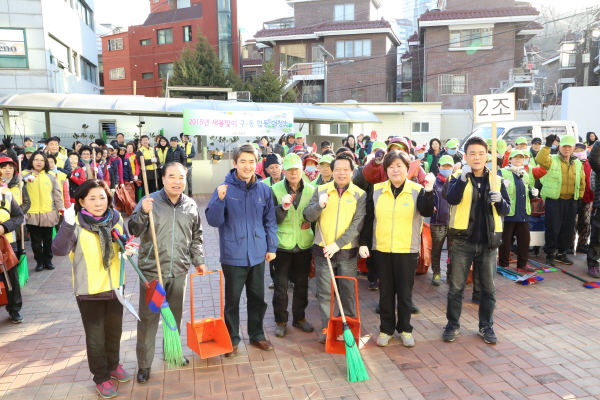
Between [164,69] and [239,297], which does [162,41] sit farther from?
[239,297]

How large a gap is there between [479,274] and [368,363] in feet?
4.93

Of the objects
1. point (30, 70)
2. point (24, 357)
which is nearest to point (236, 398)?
point (24, 357)

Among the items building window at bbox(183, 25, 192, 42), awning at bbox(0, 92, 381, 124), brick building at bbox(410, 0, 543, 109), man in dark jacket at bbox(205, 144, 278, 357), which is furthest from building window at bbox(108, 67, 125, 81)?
man in dark jacket at bbox(205, 144, 278, 357)

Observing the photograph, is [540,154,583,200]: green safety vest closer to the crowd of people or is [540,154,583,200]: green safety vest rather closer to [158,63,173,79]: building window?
the crowd of people

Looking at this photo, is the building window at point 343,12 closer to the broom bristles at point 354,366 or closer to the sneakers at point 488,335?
the sneakers at point 488,335

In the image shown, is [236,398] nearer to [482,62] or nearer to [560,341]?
[560,341]

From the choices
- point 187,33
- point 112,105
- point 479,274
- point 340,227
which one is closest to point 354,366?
point 340,227

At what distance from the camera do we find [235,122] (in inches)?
541

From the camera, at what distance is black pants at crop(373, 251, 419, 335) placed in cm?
444

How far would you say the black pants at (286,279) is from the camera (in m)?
4.82

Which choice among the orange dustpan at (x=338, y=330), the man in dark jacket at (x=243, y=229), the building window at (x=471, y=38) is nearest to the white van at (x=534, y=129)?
the orange dustpan at (x=338, y=330)

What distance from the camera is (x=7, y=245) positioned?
508 cm

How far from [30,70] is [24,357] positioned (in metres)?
17.1

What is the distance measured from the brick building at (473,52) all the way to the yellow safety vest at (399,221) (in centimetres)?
2636
